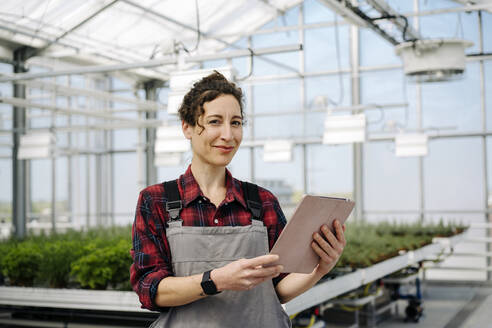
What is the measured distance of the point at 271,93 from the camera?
12227 millimetres

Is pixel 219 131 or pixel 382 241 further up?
pixel 219 131

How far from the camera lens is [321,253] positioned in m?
1.35

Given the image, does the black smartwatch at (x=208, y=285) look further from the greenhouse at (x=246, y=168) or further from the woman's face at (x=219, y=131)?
the woman's face at (x=219, y=131)

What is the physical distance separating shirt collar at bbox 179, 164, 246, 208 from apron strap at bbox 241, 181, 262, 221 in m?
0.01

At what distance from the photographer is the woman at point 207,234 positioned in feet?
4.31

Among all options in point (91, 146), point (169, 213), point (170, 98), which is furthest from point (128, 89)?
point (169, 213)

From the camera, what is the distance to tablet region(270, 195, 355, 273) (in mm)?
1221

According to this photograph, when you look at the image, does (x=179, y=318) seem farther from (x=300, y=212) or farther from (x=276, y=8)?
(x=276, y=8)

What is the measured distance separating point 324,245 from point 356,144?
10298 millimetres

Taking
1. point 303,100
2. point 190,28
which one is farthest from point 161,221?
point 303,100

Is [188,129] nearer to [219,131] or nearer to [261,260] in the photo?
[219,131]

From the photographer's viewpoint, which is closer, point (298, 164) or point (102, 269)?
point (102, 269)

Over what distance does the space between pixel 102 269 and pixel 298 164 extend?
8.73m

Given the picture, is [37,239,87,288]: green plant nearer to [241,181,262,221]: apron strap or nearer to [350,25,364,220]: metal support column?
[241,181,262,221]: apron strap
